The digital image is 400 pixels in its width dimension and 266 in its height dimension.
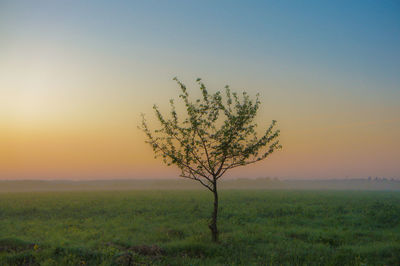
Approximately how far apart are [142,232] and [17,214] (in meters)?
20.2

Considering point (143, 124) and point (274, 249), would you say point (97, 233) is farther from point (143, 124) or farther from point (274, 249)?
point (274, 249)

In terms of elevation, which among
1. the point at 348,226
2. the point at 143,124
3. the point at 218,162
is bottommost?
the point at 348,226

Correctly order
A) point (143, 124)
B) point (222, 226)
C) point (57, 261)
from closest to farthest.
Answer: point (57, 261) → point (143, 124) → point (222, 226)

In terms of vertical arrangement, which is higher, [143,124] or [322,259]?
[143,124]

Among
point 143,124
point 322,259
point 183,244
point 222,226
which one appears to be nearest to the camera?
point 322,259

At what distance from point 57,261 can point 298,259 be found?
448 inches

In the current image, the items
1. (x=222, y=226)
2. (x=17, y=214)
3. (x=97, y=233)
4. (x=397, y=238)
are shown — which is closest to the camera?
(x=397, y=238)

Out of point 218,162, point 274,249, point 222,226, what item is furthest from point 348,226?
point 218,162

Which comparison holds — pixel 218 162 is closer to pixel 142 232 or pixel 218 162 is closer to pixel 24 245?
pixel 142 232

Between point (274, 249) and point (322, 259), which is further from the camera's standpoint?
point (274, 249)

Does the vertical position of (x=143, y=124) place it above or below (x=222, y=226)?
above

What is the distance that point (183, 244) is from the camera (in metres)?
17.5

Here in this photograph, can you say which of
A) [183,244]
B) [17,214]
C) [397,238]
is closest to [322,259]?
[183,244]

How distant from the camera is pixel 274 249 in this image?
17547mm
